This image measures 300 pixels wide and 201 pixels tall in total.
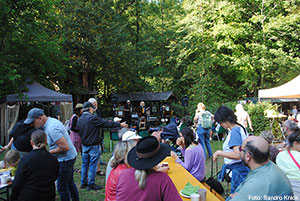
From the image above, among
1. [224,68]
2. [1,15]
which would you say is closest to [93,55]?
[1,15]

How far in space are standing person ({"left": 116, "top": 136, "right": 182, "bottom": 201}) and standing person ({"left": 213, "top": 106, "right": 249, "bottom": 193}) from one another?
1327mm

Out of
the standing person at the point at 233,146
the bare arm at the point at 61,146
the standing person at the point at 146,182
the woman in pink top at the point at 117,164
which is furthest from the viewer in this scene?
the bare arm at the point at 61,146

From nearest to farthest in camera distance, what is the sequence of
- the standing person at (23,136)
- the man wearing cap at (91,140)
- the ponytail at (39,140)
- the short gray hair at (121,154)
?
the short gray hair at (121,154)
the ponytail at (39,140)
the standing person at (23,136)
the man wearing cap at (91,140)

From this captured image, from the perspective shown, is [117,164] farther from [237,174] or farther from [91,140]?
[91,140]

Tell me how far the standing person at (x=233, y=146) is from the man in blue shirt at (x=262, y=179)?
2.74 feet

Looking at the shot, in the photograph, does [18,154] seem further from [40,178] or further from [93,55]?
[93,55]

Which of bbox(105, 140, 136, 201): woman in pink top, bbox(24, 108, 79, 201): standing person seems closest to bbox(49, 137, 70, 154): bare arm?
bbox(24, 108, 79, 201): standing person

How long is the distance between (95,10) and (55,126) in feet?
50.7

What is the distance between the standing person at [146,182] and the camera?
1.57 meters

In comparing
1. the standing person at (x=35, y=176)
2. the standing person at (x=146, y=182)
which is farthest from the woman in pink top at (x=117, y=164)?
the standing person at (x=35, y=176)

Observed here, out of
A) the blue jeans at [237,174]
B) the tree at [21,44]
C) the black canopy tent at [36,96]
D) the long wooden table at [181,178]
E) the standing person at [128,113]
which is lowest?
the standing person at [128,113]

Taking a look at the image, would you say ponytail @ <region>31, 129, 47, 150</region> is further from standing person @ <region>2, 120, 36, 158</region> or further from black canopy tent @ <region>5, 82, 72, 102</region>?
black canopy tent @ <region>5, 82, 72, 102</region>

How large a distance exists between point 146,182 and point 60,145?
194 centimetres

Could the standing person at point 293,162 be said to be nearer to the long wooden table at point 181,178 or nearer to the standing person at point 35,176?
the long wooden table at point 181,178
